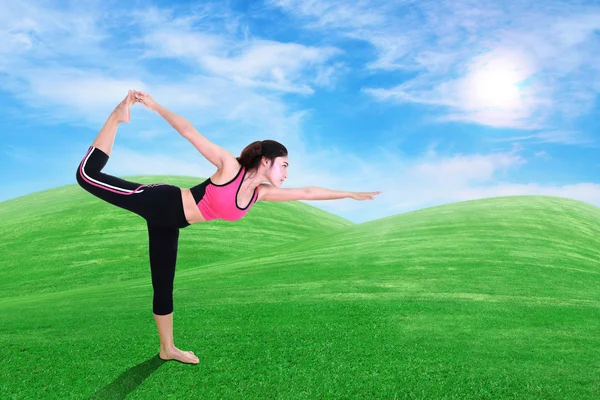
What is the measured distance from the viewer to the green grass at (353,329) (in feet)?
16.9

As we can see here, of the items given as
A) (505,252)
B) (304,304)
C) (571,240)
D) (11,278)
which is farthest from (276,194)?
(11,278)

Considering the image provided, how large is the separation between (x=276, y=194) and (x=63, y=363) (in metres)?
3.17

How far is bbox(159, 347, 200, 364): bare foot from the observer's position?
5.58 meters

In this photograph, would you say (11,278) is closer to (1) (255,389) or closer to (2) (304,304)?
(2) (304,304)

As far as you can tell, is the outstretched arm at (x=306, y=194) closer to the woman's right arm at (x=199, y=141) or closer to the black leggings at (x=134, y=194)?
the woman's right arm at (x=199, y=141)

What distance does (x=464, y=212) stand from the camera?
2084cm

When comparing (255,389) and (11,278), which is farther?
(11,278)

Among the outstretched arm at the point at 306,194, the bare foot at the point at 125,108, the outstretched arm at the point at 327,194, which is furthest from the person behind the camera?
the outstretched arm at the point at 327,194

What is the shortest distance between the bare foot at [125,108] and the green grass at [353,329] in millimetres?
2740

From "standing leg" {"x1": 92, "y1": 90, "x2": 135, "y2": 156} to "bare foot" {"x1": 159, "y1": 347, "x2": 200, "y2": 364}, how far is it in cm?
230

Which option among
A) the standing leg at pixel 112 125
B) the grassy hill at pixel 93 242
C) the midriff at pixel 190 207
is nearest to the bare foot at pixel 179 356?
the midriff at pixel 190 207

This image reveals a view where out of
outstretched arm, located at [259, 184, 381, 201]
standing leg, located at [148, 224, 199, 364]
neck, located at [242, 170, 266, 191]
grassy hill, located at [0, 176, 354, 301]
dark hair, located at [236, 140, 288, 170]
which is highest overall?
dark hair, located at [236, 140, 288, 170]

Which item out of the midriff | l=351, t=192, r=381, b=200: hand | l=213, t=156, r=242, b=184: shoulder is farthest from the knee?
l=351, t=192, r=381, b=200: hand

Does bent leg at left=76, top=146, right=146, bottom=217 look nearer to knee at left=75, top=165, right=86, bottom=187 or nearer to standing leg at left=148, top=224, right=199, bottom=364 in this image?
knee at left=75, top=165, right=86, bottom=187
